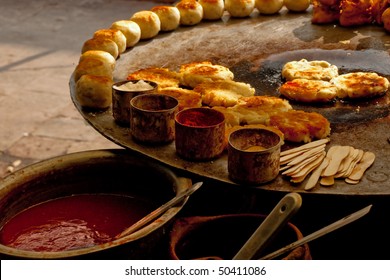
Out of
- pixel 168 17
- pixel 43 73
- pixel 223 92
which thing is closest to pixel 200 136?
pixel 223 92

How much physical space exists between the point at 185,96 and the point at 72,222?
111 centimetres

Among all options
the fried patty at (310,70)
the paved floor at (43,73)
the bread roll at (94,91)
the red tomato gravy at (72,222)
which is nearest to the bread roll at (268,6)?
the fried patty at (310,70)

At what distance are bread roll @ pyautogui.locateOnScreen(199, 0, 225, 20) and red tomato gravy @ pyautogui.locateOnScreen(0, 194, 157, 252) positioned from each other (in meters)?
2.63

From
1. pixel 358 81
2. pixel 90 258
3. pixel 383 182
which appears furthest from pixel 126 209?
pixel 358 81

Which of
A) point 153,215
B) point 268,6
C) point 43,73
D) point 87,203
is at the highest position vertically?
point 268,6

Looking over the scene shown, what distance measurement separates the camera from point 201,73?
4.01 m

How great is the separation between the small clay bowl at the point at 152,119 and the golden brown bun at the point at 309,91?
0.86 meters

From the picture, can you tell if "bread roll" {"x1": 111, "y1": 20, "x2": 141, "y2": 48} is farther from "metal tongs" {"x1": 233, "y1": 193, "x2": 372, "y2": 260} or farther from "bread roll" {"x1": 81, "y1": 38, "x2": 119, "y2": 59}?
"metal tongs" {"x1": 233, "y1": 193, "x2": 372, "y2": 260}

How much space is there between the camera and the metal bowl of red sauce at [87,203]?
270cm

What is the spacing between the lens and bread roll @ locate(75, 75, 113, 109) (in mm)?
3592

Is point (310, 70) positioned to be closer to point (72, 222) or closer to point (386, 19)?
point (386, 19)

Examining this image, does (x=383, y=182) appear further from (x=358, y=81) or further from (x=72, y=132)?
(x=72, y=132)

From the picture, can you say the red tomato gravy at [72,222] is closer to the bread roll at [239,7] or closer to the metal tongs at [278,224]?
the metal tongs at [278,224]

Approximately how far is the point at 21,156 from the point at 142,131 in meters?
3.48
